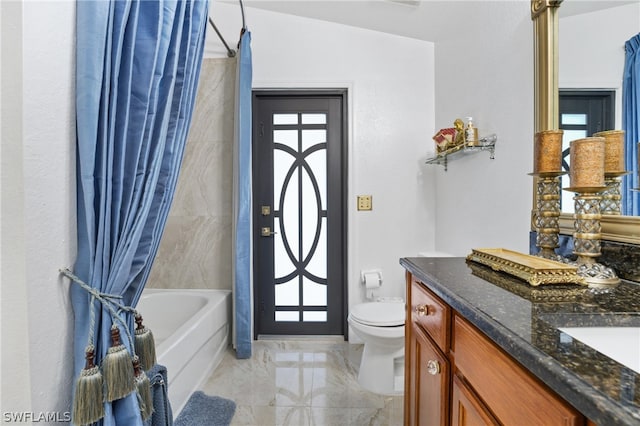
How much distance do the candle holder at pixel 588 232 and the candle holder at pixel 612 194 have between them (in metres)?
0.06

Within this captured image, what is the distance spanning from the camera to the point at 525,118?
1.38m

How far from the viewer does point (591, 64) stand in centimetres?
102

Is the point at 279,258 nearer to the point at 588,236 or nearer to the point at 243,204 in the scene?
the point at 243,204

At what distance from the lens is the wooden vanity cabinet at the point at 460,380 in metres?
0.47

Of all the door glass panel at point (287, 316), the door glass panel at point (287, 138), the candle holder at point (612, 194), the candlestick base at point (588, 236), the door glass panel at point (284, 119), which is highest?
the door glass panel at point (284, 119)

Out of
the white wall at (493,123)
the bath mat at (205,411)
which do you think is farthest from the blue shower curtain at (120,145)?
the white wall at (493,123)

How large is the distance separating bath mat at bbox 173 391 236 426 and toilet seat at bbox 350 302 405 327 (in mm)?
848

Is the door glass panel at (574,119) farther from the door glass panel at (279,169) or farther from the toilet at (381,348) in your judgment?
the door glass panel at (279,169)

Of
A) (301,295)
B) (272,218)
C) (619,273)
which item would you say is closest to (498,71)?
(619,273)

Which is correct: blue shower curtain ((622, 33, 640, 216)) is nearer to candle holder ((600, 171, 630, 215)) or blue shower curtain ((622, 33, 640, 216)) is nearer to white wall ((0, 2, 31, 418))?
candle holder ((600, 171, 630, 215))

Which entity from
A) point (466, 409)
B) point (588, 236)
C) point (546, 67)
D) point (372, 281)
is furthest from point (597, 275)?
point (372, 281)

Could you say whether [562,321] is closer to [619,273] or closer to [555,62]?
[619,273]

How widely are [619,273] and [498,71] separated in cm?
114

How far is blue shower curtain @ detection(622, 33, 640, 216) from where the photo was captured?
0.88 metres
